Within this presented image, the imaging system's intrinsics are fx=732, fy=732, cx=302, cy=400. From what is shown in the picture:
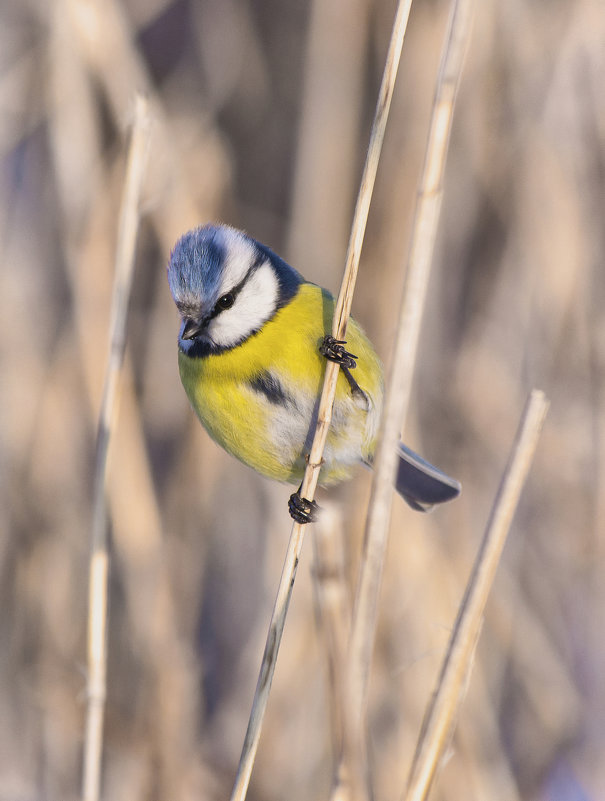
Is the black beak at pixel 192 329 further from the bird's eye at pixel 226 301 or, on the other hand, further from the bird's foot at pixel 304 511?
the bird's foot at pixel 304 511

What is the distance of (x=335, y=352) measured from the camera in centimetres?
103

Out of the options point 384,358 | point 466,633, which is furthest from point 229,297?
point 466,633

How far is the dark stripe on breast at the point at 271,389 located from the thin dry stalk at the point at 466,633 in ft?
1.16

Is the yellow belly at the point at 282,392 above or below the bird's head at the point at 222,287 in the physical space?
below

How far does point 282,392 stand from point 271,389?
0.02 m

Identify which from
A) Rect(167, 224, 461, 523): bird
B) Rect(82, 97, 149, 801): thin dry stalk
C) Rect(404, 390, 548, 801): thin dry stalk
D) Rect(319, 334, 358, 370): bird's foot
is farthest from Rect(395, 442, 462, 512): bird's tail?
Rect(82, 97, 149, 801): thin dry stalk

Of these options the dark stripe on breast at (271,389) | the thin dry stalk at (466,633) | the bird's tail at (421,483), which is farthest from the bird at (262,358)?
the thin dry stalk at (466,633)

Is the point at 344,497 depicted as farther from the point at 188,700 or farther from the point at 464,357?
the point at 188,700

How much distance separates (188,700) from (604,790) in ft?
2.92

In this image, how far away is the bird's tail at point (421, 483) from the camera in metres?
1.26

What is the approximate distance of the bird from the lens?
107 centimetres

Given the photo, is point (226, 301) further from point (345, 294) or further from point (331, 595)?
point (331, 595)

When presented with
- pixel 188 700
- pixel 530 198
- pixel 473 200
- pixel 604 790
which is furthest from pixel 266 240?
pixel 604 790

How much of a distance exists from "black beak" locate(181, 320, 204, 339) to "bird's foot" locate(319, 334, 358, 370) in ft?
0.60
